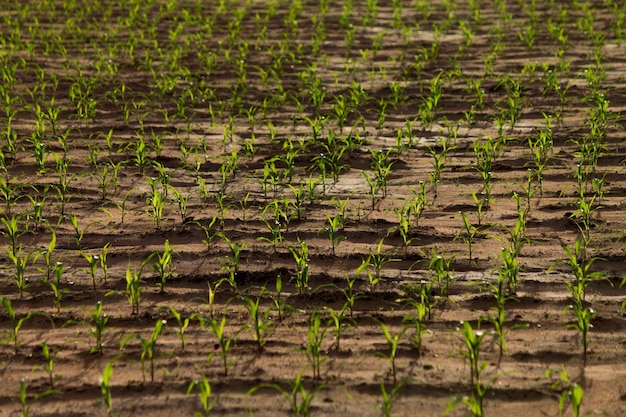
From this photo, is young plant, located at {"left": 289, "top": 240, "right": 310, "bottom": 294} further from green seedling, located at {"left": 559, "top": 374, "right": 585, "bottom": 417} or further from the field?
green seedling, located at {"left": 559, "top": 374, "right": 585, "bottom": 417}

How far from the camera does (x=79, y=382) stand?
3.44m

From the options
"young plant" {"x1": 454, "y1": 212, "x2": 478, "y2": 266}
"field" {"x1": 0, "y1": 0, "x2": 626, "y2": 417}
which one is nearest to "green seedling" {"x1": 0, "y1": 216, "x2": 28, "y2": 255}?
"field" {"x1": 0, "y1": 0, "x2": 626, "y2": 417}

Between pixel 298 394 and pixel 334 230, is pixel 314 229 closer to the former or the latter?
pixel 334 230

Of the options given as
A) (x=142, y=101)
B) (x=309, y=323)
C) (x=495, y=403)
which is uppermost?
(x=142, y=101)

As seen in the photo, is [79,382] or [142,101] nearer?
[79,382]

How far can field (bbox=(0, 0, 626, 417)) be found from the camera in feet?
11.3

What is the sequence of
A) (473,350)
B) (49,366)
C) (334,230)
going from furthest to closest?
(334,230), (49,366), (473,350)

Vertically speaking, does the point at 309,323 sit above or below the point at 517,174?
below

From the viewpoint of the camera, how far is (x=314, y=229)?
486 centimetres

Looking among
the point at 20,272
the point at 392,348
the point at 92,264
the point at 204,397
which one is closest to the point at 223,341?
the point at 204,397

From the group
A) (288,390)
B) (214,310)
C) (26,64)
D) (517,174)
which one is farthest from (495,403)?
(26,64)

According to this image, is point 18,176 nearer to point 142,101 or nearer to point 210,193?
point 210,193

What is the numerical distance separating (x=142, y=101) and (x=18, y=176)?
1.88 m

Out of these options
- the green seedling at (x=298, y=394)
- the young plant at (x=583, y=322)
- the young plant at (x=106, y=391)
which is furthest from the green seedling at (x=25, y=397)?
the young plant at (x=583, y=322)
